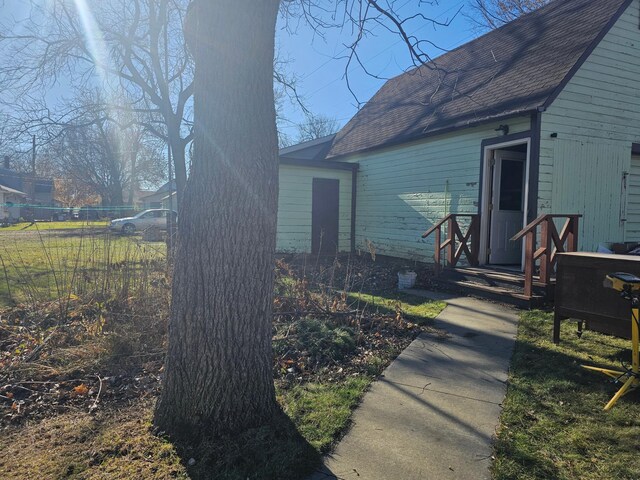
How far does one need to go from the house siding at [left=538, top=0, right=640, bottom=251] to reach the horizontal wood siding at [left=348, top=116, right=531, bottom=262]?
2.66 ft

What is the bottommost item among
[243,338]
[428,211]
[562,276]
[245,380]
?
[245,380]

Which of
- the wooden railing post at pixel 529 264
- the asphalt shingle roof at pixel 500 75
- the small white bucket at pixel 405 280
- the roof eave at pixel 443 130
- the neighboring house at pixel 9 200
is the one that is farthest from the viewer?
the neighboring house at pixel 9 200

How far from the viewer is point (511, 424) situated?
2.79m

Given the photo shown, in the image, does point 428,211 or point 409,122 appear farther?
point 409,122

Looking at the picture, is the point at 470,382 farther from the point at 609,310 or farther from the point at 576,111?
the point at 576,111

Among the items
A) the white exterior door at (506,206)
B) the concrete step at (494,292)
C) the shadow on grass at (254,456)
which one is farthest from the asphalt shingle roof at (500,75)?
the shadow on grass at (254,456)

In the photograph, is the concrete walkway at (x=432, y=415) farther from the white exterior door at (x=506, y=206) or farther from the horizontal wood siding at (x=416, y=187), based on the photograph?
the horizontal wood siding at (x=416, y=187)

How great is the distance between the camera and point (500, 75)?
888 centimetres

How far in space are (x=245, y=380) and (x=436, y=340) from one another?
2.81 metres

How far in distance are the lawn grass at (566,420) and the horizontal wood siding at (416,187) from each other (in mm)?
4618

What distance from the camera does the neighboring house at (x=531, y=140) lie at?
23.7 feet

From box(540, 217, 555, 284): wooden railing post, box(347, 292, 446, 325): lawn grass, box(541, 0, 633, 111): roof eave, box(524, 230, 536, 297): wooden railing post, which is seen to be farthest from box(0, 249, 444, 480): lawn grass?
box(541, 0, 633, 111): roof eave

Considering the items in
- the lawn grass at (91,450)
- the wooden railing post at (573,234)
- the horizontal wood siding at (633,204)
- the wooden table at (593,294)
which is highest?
the horizontal wood siding at (633,204)

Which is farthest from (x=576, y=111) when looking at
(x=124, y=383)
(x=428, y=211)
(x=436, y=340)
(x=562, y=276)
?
(x=124, y=383)
